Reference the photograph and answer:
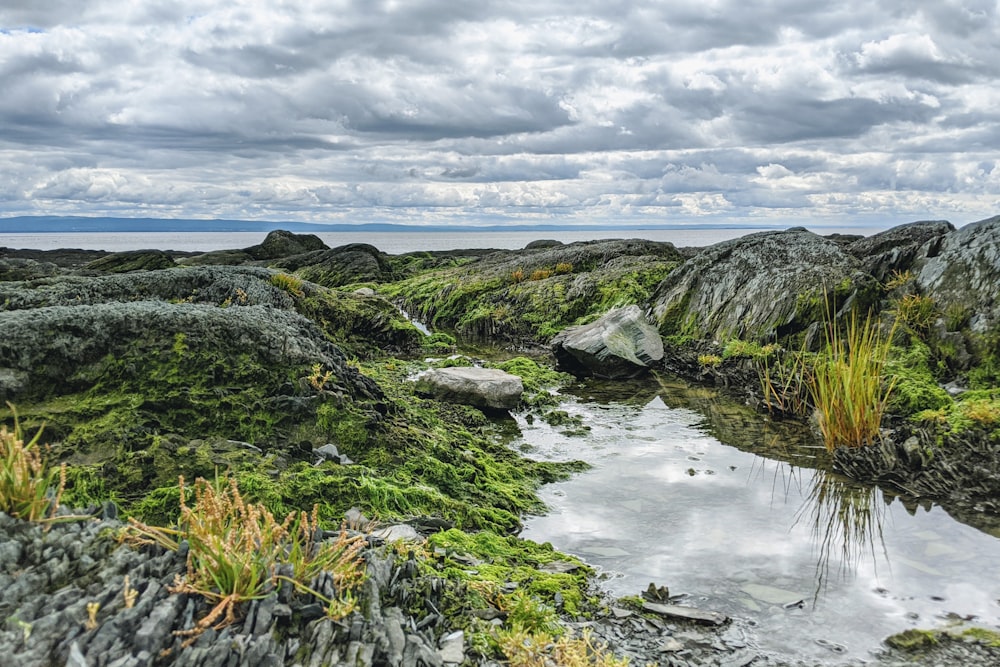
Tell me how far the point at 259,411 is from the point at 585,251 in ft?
82.2

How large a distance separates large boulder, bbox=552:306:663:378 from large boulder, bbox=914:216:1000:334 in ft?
20.9

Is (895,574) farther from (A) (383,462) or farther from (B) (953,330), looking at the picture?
(B) (953,330)

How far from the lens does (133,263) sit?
36.6 m

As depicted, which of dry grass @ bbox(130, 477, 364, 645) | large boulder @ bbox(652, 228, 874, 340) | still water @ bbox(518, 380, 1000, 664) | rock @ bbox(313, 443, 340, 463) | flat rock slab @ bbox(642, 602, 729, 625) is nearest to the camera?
dry grass @ bbox(130, 477, 364, 645)

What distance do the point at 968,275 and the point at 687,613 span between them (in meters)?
11.4

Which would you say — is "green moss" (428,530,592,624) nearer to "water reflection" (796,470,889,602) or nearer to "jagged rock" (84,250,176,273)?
"water reflection" (796,470,889,602)

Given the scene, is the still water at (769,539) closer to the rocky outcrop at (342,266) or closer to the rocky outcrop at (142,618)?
the rocky outcrop at (142,618)

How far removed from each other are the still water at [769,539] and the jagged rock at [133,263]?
30.7 m

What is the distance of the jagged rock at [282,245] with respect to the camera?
5884cm

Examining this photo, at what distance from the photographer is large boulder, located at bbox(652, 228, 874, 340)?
16.2m

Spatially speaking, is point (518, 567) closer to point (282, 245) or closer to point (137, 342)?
point (137, 342)

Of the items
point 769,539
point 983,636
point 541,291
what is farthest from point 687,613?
point 541,291

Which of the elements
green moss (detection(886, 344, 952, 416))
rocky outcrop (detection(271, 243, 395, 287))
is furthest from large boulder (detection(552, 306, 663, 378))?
rocky outcrop (detection(271, 243, 395, 287))

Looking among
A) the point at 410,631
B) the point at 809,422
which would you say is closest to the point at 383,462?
the point at 410,631
